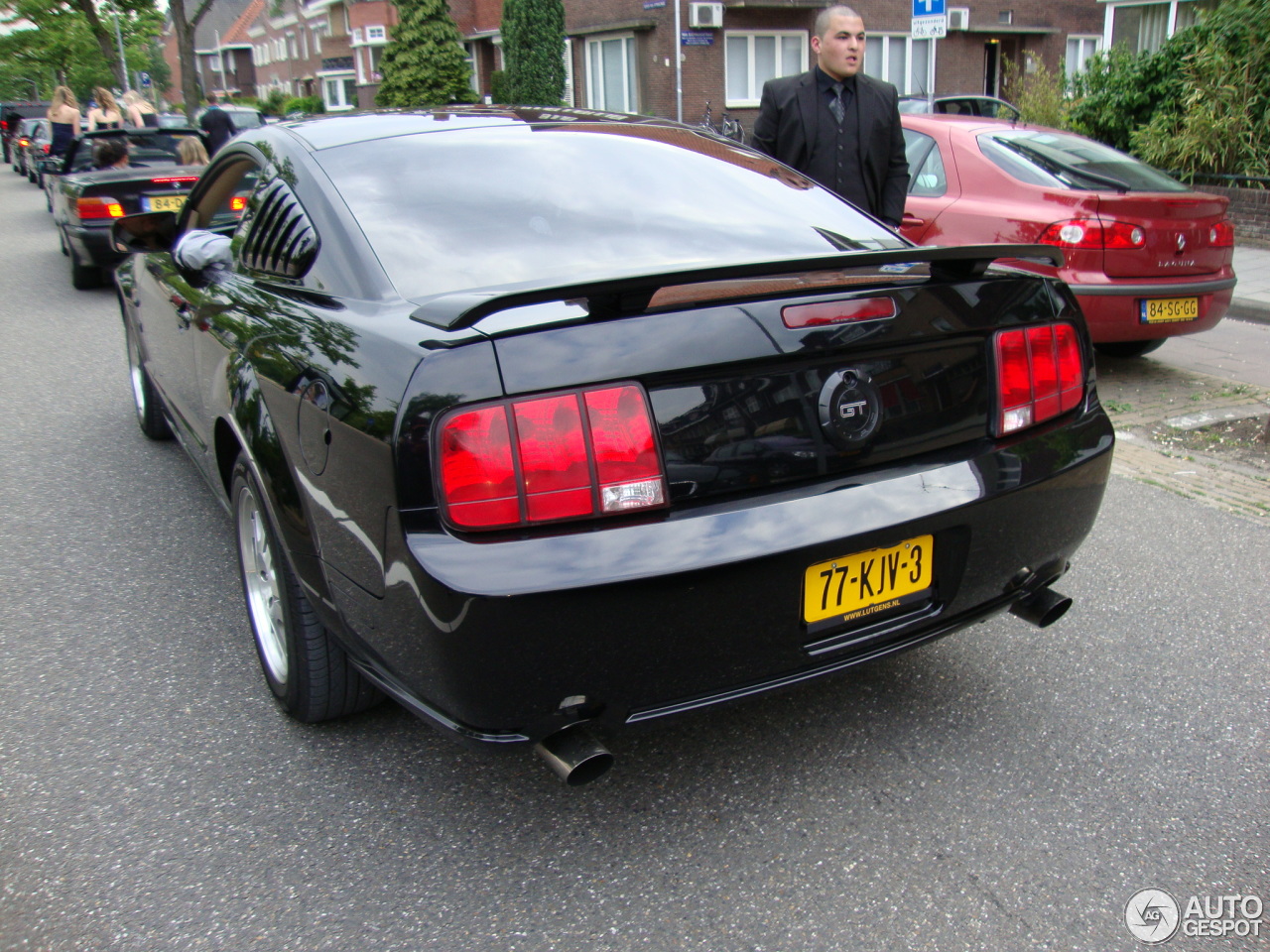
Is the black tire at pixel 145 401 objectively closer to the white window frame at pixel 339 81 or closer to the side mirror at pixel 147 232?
the side mirror at pixel 147 232

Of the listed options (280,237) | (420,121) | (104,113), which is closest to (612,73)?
(104,113)

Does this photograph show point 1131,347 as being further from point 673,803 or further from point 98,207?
point 98,207

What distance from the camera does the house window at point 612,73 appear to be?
91.6ft

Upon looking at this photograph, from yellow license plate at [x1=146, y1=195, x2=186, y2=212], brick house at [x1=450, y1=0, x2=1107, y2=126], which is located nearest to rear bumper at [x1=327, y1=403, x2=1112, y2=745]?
yellow license plate at [x1=146, y1=195, x2=186, y2=212]

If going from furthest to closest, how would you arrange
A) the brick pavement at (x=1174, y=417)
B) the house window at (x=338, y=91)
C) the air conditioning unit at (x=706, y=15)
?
the house window at (x=338, y=91) → the air conditioning unit at (x=706, y=15) → the brick pavement at (x=1174, y=417)

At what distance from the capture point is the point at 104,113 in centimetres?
1520

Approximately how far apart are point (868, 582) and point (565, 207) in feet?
4.13

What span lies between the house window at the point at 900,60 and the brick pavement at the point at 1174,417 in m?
23.6

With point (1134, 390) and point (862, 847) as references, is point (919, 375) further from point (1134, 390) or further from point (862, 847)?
point (1134, 390)

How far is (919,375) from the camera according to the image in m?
2.28

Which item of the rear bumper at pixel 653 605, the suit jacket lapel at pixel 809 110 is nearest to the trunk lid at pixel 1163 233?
the suit jacket lapel at pixel 809 110

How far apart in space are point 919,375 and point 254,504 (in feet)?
5.47

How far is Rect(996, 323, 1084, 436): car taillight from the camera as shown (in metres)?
2.42

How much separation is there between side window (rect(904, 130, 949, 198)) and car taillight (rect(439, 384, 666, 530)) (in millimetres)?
5221
